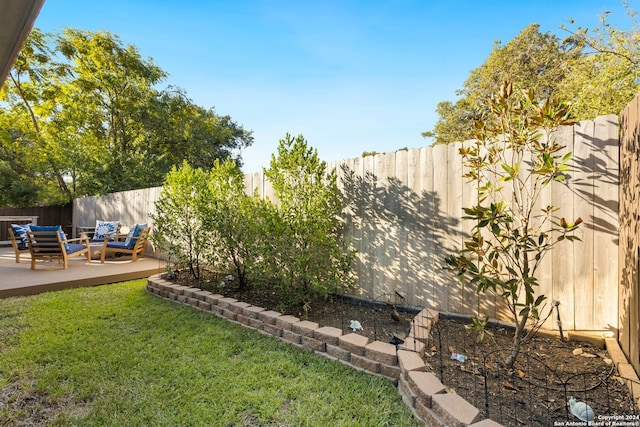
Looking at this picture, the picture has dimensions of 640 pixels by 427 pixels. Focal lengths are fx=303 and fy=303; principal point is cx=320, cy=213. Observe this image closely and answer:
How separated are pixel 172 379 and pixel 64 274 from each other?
4.64 metres

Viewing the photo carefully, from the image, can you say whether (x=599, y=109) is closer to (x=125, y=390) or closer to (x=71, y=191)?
(x=125, y=390)

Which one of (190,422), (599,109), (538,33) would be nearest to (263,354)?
(190,422)

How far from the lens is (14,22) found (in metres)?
1.50

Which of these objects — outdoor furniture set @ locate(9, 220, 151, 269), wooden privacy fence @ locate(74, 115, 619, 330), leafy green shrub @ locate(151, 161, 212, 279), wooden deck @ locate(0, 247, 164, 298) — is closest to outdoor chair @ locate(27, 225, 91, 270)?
outdoor furniture set @ locate(9, 220, 151, 269)

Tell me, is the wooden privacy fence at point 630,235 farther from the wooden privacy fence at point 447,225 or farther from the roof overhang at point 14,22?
the roof overhang at point 14,22

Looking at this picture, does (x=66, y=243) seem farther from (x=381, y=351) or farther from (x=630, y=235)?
(x=630, y=235)

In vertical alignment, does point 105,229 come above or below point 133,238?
above

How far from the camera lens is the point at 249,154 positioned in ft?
63.7

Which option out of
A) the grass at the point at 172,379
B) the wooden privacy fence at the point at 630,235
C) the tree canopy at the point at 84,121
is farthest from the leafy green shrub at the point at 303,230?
the tree canopy at the point at 84,121

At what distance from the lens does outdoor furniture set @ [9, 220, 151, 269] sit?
223 inches

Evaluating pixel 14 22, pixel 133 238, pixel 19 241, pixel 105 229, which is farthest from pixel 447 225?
pixel 19 241

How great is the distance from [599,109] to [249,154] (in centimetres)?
1682

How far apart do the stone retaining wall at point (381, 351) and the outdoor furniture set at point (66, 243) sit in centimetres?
381

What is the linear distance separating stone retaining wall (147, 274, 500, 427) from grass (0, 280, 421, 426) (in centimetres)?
9
